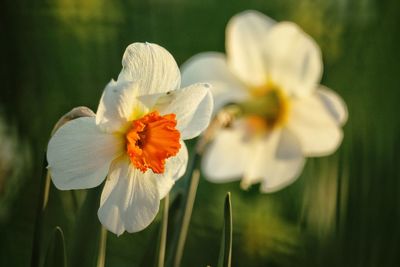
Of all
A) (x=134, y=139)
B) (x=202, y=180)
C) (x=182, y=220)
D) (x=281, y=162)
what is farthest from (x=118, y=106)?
(x=202, y=180)

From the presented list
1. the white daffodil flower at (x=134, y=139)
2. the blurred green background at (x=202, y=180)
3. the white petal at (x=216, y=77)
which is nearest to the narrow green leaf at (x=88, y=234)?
the white daffodil flower at (x=134, y=139)

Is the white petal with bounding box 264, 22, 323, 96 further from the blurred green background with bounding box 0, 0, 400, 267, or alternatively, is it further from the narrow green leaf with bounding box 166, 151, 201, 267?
the narrow green leaf with bounding box 166, 151, 201, 267

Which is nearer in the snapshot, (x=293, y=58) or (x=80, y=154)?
(x=80, y=154)

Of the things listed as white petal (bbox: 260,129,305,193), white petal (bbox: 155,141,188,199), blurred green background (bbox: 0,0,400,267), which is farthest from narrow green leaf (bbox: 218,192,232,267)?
white petal (bbox: 260,129,305,193)

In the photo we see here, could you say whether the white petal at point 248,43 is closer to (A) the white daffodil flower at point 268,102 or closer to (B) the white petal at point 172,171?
(A) the white daffodil flower at point 268,102

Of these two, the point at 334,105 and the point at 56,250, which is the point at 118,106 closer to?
the point at 56,250
